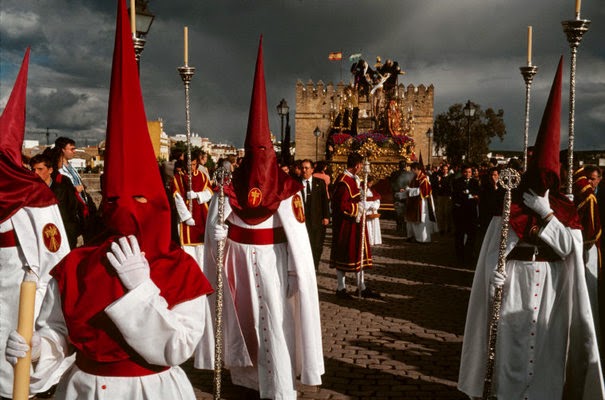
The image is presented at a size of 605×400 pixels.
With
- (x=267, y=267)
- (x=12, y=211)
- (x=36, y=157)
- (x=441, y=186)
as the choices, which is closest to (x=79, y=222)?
(x=36, y=157)

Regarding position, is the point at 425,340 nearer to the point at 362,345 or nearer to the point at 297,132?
the point at 362,345

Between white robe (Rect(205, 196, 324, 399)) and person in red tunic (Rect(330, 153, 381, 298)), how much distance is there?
434 centimetres

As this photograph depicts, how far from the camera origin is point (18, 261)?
4922 mm

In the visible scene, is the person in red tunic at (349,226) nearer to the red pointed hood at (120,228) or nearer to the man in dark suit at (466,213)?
the man in dark suit at (466,213)

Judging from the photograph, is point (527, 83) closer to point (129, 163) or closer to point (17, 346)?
point (129, 163)

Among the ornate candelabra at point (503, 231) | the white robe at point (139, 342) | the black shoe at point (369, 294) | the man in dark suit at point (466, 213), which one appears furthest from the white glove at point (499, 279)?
the man in dark suit at point (466, 213)

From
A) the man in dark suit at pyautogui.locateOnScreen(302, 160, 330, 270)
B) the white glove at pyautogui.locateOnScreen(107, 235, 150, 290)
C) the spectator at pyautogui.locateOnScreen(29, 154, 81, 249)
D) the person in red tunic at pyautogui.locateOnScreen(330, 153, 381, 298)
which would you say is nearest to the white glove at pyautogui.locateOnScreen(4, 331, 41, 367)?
the white glove at pyautogui.locateOnScreen(107, 235, 150, 290)

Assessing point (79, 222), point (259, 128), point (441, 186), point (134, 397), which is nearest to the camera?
point (134, 397)

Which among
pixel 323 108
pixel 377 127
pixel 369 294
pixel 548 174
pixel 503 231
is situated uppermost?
pixel 323 108

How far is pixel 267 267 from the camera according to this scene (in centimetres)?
547

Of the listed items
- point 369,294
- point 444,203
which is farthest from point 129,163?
point 444,203

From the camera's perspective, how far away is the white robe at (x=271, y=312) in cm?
536

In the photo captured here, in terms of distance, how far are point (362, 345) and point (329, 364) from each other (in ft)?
2.84

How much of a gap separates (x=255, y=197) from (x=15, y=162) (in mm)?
2128
